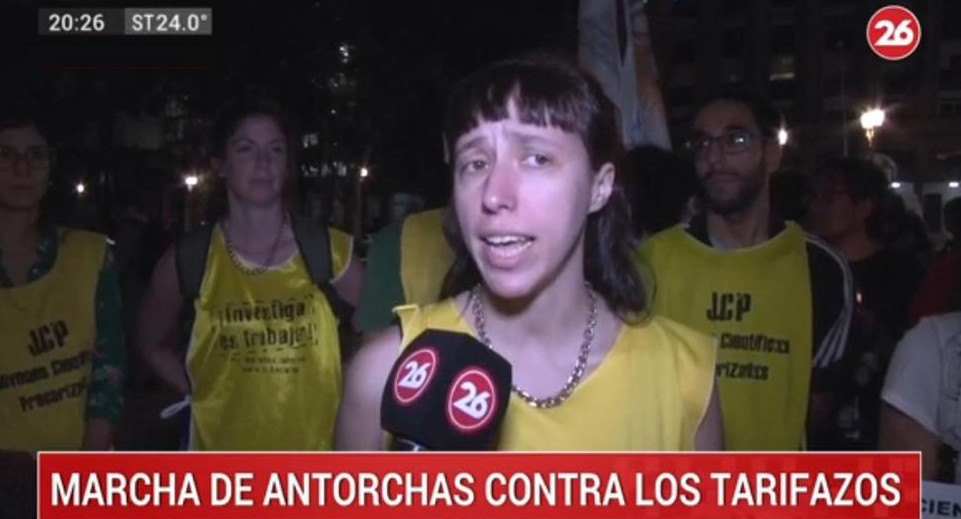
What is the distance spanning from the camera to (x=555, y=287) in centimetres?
156

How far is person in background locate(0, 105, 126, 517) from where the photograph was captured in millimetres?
2004

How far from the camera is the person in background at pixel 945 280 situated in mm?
1993

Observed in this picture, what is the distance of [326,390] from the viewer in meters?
2.09

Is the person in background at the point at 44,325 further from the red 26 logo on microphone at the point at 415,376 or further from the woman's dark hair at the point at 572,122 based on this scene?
the red 26 logo on microphone at the point at 415,376

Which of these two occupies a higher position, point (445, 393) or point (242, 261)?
point (242, 261)

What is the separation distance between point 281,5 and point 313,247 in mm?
343

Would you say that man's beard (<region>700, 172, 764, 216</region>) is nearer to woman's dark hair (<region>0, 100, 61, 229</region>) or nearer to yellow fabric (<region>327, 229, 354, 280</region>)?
yellow fabric (<region>327, 229, 354, 280</region>)

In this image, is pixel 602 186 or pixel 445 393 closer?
pixel 445 393

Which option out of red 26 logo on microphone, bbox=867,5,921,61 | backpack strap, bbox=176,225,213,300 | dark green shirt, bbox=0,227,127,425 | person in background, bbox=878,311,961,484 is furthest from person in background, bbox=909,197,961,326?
dark green shirt, bbox=0,227,127,425

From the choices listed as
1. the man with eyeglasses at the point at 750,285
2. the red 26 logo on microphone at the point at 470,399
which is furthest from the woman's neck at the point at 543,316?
the man with eyeglasses at the point at 750,285

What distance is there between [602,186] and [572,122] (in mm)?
90

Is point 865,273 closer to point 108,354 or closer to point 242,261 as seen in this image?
point 242,261

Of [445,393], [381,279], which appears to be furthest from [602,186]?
[381,279]

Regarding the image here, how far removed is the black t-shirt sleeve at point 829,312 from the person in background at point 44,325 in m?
0.99
